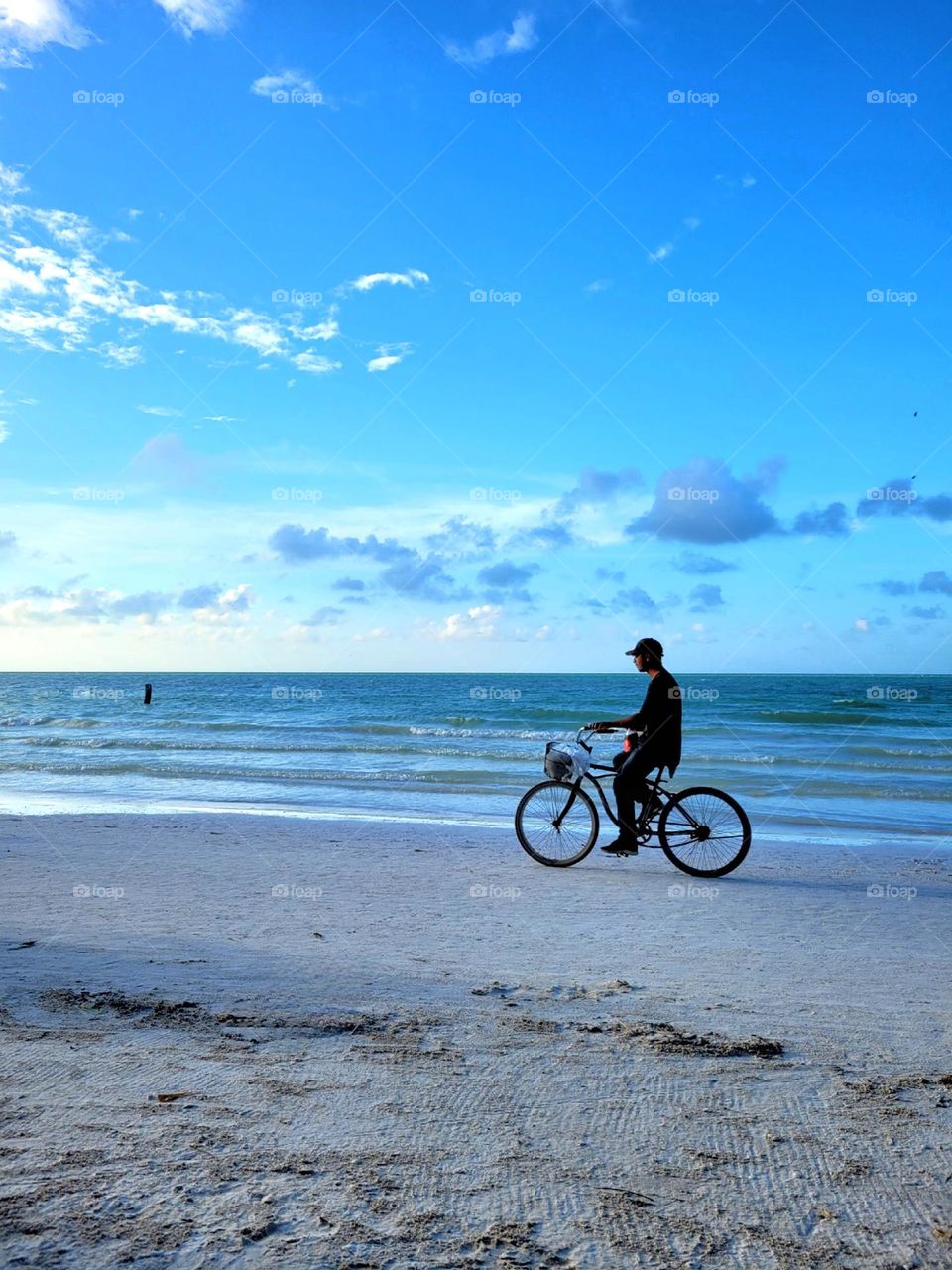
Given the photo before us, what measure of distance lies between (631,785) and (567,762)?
74cm

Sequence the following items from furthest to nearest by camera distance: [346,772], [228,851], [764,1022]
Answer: [346,772]
[228,851]
[764,1022]

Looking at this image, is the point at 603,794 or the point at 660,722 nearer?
the point at 660,722

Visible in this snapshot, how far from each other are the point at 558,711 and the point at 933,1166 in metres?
38.9

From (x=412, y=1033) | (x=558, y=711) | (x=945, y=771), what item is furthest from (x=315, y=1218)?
(x=558, y=711)

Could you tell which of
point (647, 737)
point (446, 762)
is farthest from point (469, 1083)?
point (446, 762)

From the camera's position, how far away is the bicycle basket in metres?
9.40

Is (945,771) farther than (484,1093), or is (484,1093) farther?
(945,771)

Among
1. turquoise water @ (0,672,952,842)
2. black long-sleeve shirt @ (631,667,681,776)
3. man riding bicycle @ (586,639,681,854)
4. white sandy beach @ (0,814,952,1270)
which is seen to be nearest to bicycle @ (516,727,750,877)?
man riding bicycle @ (586,639,681,854)

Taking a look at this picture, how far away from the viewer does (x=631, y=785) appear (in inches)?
353

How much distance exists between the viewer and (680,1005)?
492cm

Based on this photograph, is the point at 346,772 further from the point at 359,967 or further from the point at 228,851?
the point at 359,967

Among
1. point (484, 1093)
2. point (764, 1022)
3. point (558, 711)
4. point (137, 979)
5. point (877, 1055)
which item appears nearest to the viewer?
point (484, 1093)

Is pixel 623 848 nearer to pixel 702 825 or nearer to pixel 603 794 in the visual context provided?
pixel 603 794

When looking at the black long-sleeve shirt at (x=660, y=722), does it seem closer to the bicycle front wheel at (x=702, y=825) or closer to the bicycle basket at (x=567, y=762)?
the bicycle front wheel at (x=702, y=825)
